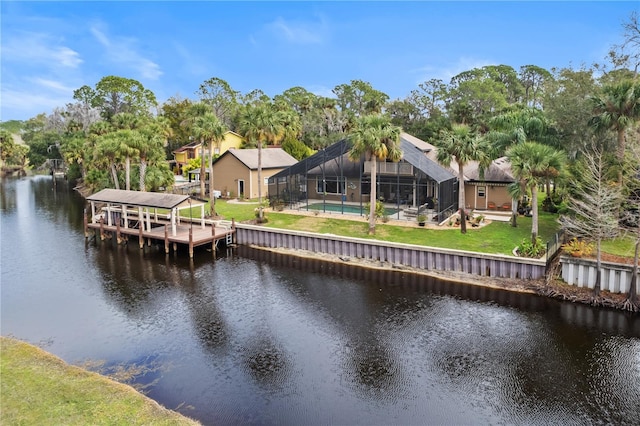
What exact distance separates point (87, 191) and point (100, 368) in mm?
50968

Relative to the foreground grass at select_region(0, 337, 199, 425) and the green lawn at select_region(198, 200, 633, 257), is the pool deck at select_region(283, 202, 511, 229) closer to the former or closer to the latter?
the green lawn at select_region(198, 200, 633, 257)

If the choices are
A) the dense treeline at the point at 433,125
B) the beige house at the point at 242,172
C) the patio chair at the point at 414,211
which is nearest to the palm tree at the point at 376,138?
the dense treeline at the point at 433,125

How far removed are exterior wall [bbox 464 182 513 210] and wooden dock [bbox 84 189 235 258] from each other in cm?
1818

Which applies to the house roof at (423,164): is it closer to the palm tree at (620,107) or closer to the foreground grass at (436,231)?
the foreground grass at (436,231)

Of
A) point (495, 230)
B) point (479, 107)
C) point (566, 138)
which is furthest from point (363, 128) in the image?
point (479, 107)

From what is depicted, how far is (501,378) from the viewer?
15.3 meters

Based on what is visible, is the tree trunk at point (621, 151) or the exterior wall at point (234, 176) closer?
the tree trunk at point (621, 151)

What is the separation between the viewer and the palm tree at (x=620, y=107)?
25.3 meters

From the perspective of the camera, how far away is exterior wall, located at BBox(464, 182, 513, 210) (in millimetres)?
35500

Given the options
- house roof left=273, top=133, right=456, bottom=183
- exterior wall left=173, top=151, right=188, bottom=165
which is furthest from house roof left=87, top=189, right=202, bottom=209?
exterior wall left=173, top=151, right=188, bottom=165

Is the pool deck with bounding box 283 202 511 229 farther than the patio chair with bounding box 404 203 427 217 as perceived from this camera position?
No

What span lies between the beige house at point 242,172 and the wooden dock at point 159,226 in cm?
937

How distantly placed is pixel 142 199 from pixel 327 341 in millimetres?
20199

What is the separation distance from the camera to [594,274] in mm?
21766
